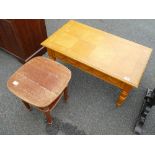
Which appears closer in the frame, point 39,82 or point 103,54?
point 39,82

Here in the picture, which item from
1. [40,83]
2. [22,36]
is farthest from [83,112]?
[22,36]

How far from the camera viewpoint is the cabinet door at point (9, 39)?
1.69 metres

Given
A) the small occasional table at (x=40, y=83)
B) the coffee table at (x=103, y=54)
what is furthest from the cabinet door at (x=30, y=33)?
the small occasional table at (x=40, y=83)

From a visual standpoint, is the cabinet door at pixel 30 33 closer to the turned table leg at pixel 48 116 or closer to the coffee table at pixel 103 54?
the coffee table at pixel 103 54

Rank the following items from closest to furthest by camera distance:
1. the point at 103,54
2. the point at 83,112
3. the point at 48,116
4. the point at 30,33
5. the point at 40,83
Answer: the point at 40,83 < the point at 48,116 < the point at 103,54 < the point at 83,112 < the point at 30,33

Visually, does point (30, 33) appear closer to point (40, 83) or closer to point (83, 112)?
point (40, 83)

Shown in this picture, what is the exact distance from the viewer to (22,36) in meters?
1.78

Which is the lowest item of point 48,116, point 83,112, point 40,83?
point 83,112

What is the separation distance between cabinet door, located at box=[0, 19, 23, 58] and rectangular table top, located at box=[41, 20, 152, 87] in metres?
0.39

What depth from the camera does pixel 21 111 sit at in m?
1.69

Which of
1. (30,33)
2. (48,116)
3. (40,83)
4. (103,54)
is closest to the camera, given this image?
(40,83)

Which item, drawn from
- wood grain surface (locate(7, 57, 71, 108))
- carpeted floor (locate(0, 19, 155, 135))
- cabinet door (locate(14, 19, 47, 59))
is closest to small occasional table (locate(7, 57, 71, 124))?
wood grain surface (locate(7, 57, 71, 108))

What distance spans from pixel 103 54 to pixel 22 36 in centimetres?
91

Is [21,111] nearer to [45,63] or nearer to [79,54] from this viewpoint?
[45,63]
